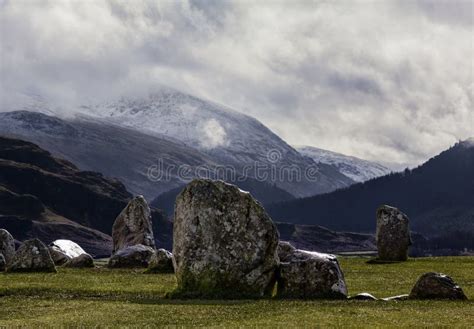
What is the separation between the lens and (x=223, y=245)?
135ft

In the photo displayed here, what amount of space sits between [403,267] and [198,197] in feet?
102

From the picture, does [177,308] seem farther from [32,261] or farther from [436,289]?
[32,261]

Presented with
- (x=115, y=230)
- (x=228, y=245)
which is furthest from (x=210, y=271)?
(x=115, y=230)

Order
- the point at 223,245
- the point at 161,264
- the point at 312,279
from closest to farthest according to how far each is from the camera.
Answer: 1. the point at 312,279
2. the point at 223,245
3. the point at 161,264

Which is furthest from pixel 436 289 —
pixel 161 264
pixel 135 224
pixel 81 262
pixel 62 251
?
pixel 135 224

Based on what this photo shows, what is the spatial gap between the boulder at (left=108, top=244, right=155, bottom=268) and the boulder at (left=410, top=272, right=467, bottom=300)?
35.3 metres

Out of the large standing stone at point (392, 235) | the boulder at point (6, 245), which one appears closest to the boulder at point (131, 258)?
the boulder at point (6, 245)

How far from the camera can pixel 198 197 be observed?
138ft

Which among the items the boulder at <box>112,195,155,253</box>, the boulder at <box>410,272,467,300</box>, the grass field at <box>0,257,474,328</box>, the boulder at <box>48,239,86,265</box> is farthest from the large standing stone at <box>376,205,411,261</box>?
the boulder at <box>410,272,467,300</box>

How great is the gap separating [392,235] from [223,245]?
42.5 meters

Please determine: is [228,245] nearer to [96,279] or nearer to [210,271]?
[210,271]

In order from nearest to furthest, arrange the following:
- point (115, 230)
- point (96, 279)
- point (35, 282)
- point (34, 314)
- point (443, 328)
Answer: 1. point (443, 328)
2. point (34, 314)
3. point (35, 282)
4. point (96, 279)
5. point (115, 230)

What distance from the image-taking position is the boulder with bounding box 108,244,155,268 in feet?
225

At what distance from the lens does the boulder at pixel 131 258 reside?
6869cm
